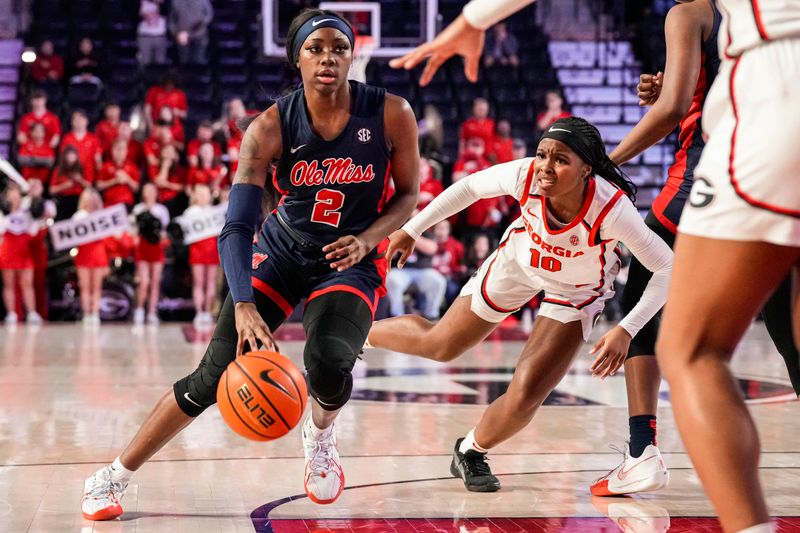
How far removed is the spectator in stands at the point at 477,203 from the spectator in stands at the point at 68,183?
4.28 metres

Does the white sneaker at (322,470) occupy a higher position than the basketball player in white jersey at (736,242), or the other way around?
the basketball player in white jersey at (736,242)

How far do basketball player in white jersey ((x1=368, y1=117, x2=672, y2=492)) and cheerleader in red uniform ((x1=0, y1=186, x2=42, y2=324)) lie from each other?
8200 millimetres

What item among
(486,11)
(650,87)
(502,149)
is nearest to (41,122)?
(502,149)

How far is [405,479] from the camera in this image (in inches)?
169

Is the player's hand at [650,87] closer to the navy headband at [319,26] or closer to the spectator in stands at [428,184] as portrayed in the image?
the navy headband at [319,26]

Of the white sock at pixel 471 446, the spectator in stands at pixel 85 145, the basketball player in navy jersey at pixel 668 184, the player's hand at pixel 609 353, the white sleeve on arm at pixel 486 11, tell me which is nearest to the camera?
the white sleeve on arm at pixel 486 11

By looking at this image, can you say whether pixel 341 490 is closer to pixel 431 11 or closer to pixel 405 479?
pixel 405 479

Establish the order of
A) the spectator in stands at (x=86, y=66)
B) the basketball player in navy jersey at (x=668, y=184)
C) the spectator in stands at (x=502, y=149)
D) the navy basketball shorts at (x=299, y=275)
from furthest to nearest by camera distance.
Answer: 1. the spectator in stands at (x=86, y=66)
2. the spectator in stands at (x=502, y=149)
3. the navy basketball shorts at (x=299, y=275)
4. the basketball player in navy jersey at (x=668, y=184)

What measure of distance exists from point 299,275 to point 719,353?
6.77 feet

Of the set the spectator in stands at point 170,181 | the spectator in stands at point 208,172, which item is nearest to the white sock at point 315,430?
the spectator in stands at point 208,172

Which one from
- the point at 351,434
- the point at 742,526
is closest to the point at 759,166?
the point at 742,526

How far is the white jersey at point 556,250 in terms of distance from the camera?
12.6ft

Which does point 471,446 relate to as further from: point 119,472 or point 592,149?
point 119,472

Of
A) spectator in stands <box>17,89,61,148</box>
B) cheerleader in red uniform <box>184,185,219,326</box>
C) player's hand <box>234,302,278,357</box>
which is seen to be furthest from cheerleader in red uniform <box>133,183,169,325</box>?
player's hand <box>234,302,278,357</box>
